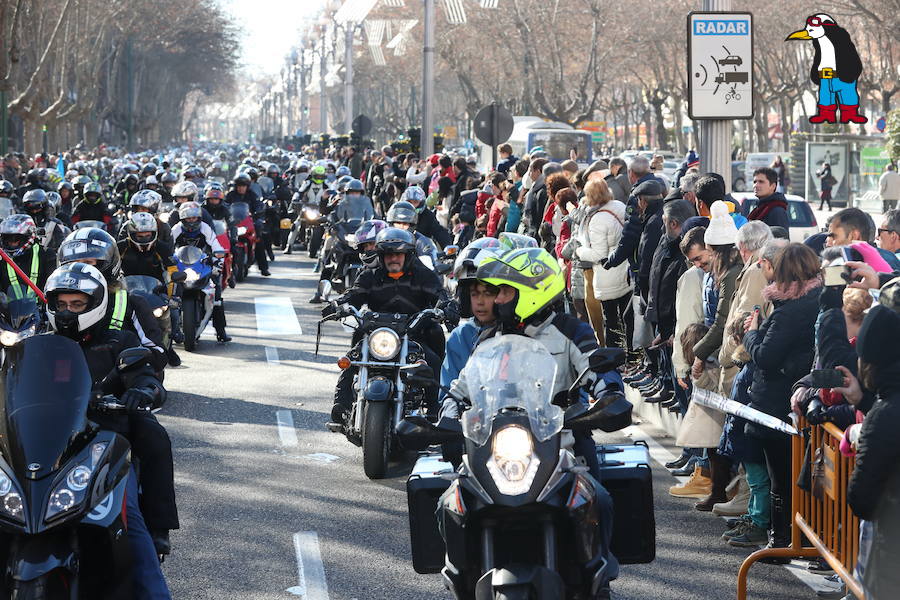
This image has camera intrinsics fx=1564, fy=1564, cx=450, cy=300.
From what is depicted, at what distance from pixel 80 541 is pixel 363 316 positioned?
500 centimetres

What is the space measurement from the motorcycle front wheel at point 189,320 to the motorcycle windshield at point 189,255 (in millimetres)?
388

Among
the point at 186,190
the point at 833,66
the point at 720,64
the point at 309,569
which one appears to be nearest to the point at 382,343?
the point at 309,569

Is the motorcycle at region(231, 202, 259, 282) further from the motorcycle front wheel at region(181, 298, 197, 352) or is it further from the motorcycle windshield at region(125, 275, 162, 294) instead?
the motorcycle windshield at region(125, 275, 162, 294)

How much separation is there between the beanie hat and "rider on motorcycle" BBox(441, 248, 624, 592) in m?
0.88

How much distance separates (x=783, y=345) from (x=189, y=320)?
30.6ft

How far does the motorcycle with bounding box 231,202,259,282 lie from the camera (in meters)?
22.2

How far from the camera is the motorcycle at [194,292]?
50.4ft

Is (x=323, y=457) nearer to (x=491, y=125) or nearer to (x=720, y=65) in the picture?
(x=720, y=65)

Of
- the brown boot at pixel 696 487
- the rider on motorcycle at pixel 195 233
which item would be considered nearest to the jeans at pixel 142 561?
the brown boot at pixel 696 487

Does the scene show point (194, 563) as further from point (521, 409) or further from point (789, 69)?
point (789, 69)

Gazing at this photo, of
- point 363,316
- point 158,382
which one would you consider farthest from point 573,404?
point 363,316

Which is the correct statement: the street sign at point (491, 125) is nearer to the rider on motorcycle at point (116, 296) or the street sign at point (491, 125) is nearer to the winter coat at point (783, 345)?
the winter coat at point (783, 345)

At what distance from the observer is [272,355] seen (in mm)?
15422

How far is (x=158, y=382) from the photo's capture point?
585 cm
